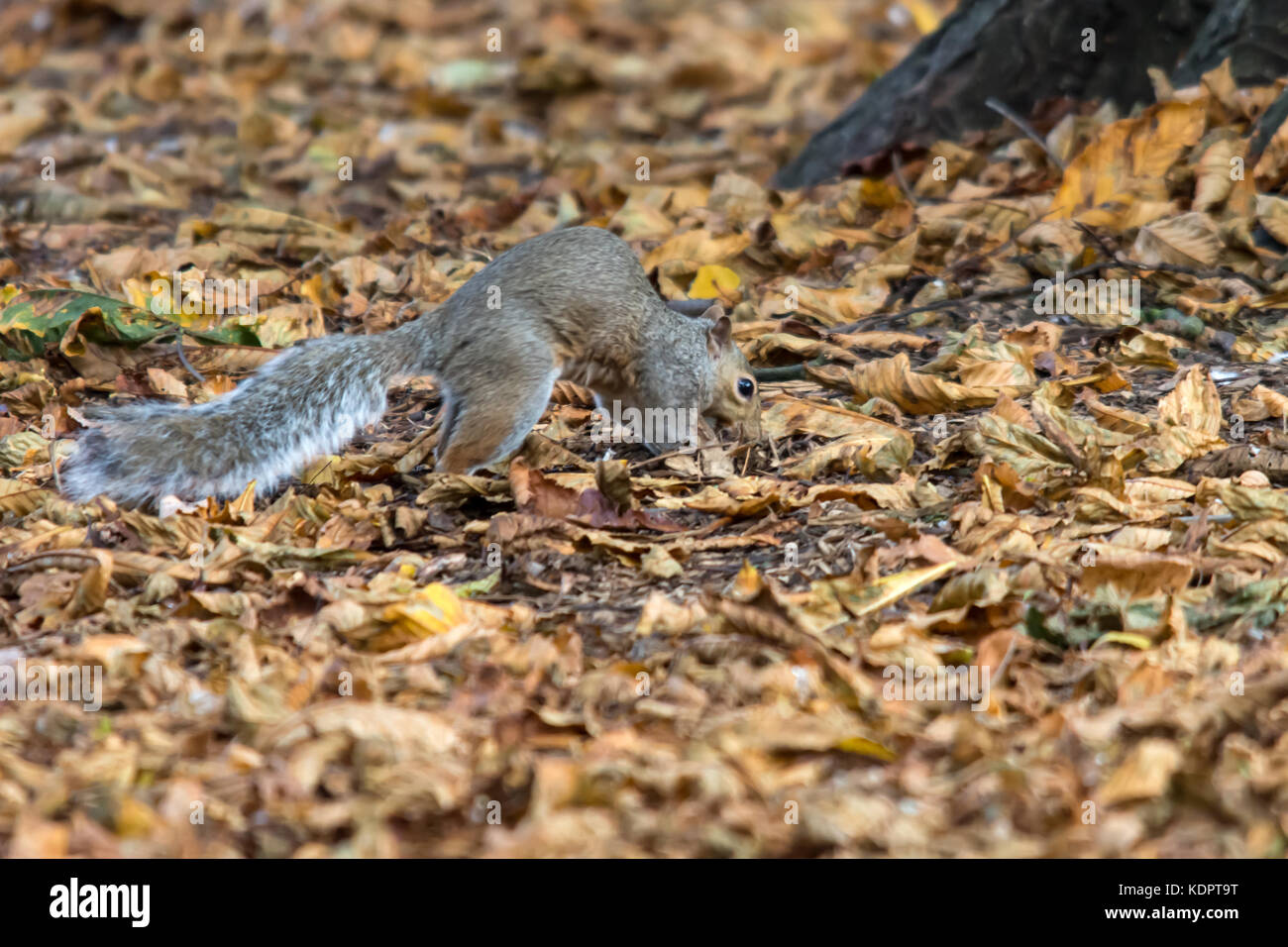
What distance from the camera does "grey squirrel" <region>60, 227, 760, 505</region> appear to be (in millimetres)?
3615

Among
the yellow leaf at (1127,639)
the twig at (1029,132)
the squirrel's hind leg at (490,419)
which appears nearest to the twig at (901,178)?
the twig at (1029,132)

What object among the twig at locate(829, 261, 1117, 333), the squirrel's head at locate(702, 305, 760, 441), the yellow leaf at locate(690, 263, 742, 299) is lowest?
the squirrel's head at locate(702, 305, 760, 441)

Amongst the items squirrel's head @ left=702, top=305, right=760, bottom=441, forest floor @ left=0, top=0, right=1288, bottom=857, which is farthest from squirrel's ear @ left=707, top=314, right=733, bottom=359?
forest floor @ left=0, top=0, right=1288, bottom=857

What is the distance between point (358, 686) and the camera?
8.49ft

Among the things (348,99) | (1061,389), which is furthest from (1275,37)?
(348,99)

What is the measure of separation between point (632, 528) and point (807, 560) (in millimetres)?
462

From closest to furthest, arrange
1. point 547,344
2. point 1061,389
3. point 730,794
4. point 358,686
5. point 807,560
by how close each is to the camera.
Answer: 1. point 730,794
2. point 358,686
3. point 807,560
4. point 1061,389
5. point 547,344

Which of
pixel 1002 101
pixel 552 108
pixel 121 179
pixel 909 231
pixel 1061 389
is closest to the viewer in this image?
pixel 1061 389

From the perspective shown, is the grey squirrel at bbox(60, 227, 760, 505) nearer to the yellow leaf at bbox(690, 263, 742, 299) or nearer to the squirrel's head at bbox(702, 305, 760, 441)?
the squirrel's head at bbox(702, 305, 760, 441)

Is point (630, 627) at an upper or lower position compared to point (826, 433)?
lower

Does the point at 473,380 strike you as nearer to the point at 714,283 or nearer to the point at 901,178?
the point at 714,283

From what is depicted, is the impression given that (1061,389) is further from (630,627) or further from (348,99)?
(348,99)

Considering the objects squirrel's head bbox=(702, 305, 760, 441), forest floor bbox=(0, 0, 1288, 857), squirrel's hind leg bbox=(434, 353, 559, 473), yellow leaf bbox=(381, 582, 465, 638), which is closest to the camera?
forest floor bbox=(0, 0, 1288, 857)

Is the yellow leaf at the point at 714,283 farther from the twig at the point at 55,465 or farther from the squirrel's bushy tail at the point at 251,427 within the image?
the twig at the point at 55,465
